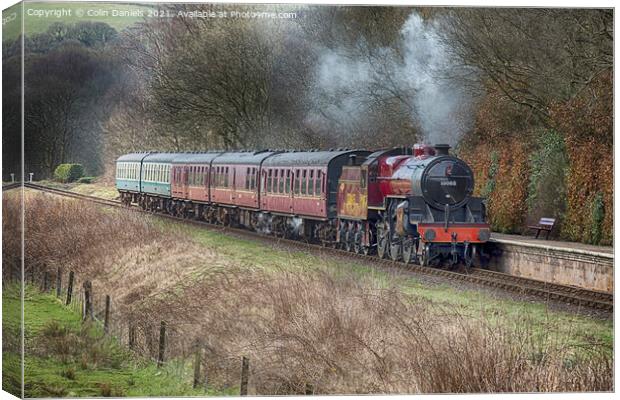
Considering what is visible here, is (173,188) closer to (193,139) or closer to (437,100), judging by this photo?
(193,139)

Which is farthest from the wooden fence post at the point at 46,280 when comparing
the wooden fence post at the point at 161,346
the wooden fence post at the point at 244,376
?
the wooden fence post at the point at 244,376

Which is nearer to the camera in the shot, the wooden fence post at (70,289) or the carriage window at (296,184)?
the wooden fence post at (70,289)

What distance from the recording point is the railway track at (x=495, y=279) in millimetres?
14172

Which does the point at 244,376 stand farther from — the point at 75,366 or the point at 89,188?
the point at 89,188

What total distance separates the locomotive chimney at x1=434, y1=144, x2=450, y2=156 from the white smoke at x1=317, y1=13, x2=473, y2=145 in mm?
929

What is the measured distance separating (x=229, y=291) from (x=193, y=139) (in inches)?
77.9

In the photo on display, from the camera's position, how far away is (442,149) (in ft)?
52.2

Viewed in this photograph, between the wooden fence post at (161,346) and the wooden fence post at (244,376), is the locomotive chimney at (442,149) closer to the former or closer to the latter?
the wooden fence post at (244,376)

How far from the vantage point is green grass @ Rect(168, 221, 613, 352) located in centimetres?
1388

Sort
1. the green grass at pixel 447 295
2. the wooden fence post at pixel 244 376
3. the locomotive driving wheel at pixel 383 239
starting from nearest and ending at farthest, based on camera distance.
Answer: the wooden fence post at pixel 244 376 → the green grass at pixel 447 295 → the locomotive driving wheel at pixel 383 239

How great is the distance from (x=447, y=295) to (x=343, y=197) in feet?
13.0

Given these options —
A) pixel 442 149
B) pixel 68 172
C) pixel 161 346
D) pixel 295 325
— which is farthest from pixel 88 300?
pixel 442 149

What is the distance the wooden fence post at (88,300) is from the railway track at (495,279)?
97 cm

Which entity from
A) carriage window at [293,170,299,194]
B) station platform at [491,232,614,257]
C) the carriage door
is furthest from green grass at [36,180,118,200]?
station platform at [491,232,614,257]
